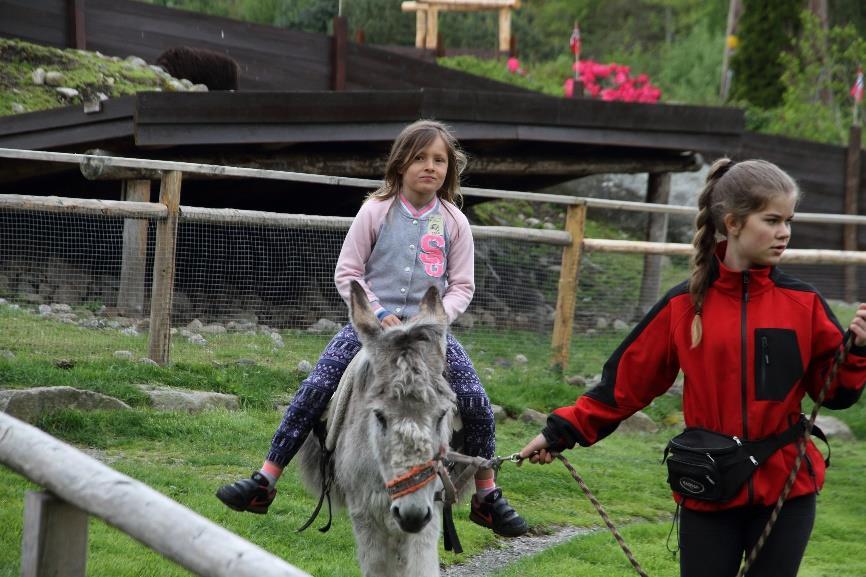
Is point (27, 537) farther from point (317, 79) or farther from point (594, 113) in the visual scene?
point (317, 79)

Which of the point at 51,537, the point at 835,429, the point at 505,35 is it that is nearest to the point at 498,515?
the point at 51,537

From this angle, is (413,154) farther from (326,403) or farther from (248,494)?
(248,494)

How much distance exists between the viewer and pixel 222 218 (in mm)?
8773

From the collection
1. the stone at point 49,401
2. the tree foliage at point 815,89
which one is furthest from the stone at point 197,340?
the tree foliage at point 815,89

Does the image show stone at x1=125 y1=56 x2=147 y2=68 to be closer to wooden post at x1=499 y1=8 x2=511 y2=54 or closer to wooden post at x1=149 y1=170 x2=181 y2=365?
wooden post at x1=149 y1=170 x2=181 y2=365

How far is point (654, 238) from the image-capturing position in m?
13.3

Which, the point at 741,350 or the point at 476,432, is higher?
the point at 741,350

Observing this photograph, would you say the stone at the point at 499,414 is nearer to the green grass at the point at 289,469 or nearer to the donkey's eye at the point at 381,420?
the green grass at the point at 289,469

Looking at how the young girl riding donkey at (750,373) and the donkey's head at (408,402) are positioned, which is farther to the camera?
the donkey's head at (408,402)

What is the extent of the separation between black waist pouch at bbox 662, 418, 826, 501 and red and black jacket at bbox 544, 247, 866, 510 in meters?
0.03

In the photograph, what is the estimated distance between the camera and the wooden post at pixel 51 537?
105 inches

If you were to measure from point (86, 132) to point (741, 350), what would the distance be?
8.28 meters

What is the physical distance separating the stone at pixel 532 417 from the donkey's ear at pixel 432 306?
4.94 metres

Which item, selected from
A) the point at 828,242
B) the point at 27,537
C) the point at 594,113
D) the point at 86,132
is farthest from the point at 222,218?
the point at 828,242
